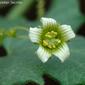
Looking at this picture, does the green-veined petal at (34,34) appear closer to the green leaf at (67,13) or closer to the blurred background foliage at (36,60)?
the blurred background foliage at (36,60)

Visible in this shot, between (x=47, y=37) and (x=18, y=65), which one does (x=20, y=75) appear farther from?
(x=47, y=37)

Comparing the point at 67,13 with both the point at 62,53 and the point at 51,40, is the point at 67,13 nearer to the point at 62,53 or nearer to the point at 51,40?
the point at 51,40

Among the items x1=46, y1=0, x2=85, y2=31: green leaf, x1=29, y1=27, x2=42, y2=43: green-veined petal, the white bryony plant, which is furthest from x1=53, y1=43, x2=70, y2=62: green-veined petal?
x1=46, y1=0, x2=85, y2=31: green leaf

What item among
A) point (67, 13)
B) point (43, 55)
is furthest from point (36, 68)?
point (67, 13)

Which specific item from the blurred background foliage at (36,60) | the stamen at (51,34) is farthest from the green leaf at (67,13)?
the stamen at (51,34)

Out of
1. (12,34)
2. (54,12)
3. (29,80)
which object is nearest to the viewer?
(29,80)

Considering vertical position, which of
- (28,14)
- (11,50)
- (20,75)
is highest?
(20,75)

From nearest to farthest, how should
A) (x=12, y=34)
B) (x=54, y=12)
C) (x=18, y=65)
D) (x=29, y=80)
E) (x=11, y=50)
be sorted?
(x=29, y=80)
(x=18, y=65)
(x=12, y=34)
(x=11, y=50)
(x=54, y=12)

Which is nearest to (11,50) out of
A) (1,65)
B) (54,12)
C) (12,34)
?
(12,34)
